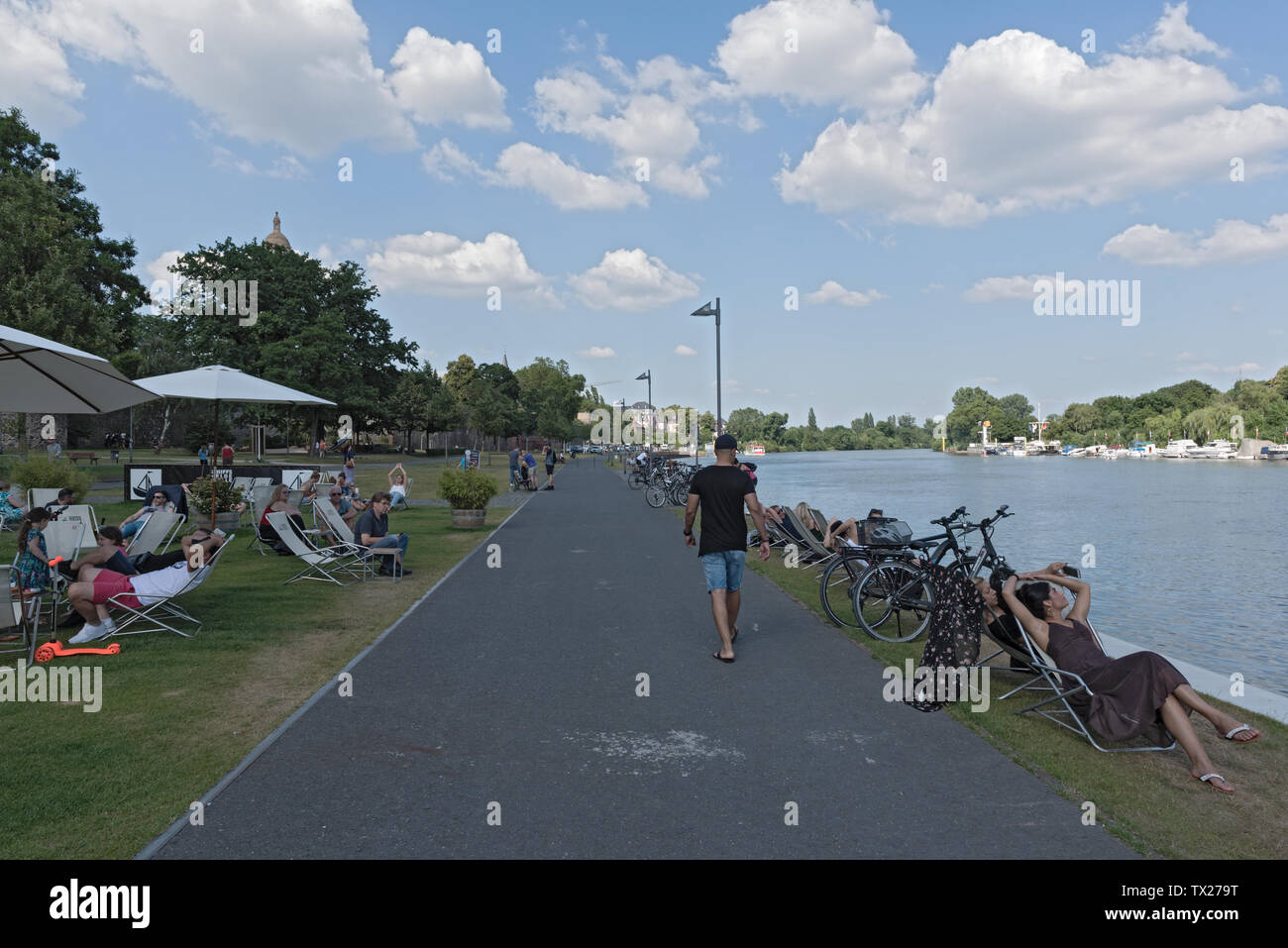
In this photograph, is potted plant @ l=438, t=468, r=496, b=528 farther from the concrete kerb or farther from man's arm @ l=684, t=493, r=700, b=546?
man's arm @ l=684, t=493, r=700, b=546

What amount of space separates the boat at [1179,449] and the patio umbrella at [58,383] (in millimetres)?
145093

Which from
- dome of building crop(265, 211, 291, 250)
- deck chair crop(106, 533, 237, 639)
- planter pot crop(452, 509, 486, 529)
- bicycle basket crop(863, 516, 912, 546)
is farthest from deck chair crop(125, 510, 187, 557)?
dome of building crop(265, 211, 291, 250)

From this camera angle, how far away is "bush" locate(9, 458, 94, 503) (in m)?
15.7

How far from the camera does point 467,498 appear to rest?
16.6m

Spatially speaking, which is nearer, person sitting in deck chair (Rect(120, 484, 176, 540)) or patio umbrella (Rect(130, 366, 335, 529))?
person sitting in deck chair (Rect(120, 484, 176, 540))

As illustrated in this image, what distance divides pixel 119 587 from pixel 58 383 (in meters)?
2.68

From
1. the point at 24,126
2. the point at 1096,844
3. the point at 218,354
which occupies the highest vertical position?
the point at 24,126

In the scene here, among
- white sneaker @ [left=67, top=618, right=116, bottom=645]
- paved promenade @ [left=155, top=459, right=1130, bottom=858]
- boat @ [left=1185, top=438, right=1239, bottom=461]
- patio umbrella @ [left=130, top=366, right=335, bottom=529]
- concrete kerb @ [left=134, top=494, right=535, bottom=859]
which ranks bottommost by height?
paved promenade @ [left=155, top=459, right=1130, bottom=858]

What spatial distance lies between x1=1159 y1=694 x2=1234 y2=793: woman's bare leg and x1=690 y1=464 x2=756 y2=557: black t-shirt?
3.12 m

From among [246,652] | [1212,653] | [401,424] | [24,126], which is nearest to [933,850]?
[246,652]

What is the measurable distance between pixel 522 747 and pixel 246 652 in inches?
130

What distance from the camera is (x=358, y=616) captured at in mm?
8141

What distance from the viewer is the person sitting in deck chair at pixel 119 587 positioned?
270 inches
